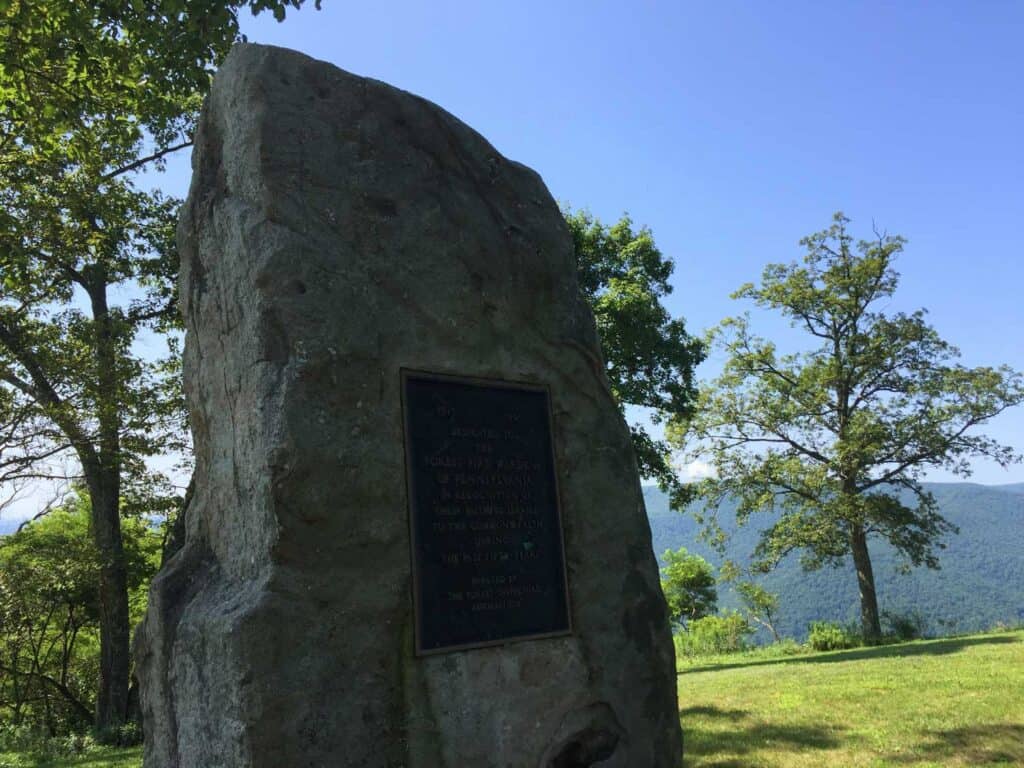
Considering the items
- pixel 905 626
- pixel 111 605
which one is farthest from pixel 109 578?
pixel 905 626

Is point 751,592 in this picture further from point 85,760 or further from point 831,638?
point 85,760

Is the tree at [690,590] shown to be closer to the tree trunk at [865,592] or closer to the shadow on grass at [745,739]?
the tree trunk at [865,592]

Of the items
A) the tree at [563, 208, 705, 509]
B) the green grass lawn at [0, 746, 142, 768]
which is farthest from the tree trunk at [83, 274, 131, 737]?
the tree at [563, 208, 705, 509]

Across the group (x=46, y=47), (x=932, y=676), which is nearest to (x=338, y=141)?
(x=46, y=47)

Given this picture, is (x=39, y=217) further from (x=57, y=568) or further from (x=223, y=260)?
(x=223, y=260)

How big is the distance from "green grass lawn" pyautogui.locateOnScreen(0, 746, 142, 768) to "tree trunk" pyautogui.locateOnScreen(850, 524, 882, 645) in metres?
17.3

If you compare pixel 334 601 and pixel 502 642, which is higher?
pixel 334 601

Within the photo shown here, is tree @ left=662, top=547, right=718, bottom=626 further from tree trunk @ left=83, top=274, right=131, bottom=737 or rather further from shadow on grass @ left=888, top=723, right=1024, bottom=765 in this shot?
shadow on grass @ left=888, top=723, right=1024, bottom=765

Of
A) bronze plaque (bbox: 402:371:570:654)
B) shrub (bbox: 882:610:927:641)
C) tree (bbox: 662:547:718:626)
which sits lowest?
tree (bbox: 662:547:718:626)

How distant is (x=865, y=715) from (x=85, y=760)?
10.8 metres

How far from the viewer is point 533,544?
153 inches

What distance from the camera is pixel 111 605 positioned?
55.8 ft

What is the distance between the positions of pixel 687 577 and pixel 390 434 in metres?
46.0

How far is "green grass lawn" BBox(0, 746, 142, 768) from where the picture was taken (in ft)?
33.5
